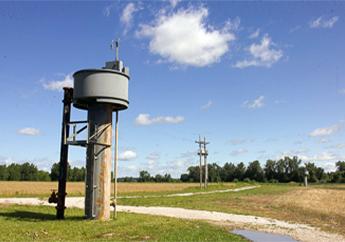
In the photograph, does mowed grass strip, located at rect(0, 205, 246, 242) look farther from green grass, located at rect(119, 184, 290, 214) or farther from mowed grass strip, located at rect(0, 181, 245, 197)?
mowed grass strip, located at rect(0, 181, 245, 197)

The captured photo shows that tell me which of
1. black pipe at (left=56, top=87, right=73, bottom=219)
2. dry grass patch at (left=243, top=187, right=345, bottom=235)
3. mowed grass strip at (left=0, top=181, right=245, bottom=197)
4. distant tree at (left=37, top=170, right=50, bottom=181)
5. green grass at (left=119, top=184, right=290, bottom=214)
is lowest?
dry grass patch at (left=243, top=187, right=345, bottom=235)

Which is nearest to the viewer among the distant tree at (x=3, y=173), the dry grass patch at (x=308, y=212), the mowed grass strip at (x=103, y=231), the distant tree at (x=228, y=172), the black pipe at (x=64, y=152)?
the mowed grass strip at (x=103, y=231)

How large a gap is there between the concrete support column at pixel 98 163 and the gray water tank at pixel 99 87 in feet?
1.65

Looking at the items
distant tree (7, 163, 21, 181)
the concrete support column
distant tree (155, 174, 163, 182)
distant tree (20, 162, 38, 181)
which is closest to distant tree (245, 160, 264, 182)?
distant tree (155, 174, 163, 182)

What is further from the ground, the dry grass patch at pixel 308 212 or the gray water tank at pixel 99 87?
the gray water tank at pixel 99 87

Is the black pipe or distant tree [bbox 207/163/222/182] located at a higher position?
distant tree [bbox 207/163/222/182]

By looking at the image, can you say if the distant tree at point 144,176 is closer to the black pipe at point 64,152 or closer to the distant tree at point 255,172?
the distant tree at point 255,172

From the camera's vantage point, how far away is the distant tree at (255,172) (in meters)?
146

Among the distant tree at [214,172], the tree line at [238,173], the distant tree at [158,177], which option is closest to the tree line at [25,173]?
the tree line at [238,173]

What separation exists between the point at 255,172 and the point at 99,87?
Answer: 136m

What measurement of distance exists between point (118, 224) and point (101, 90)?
16.8ft

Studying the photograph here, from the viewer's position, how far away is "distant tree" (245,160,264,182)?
5728 inches

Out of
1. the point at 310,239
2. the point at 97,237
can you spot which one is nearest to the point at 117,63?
the point at 97,237

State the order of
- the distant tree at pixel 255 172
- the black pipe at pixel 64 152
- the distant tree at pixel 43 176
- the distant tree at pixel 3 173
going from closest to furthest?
1. the black pipe at pixel 64 152
2. the distant tree at pixel 3 173
3. the distant tree at pixel 43 176
4. the distant tree at pixel 255 172
